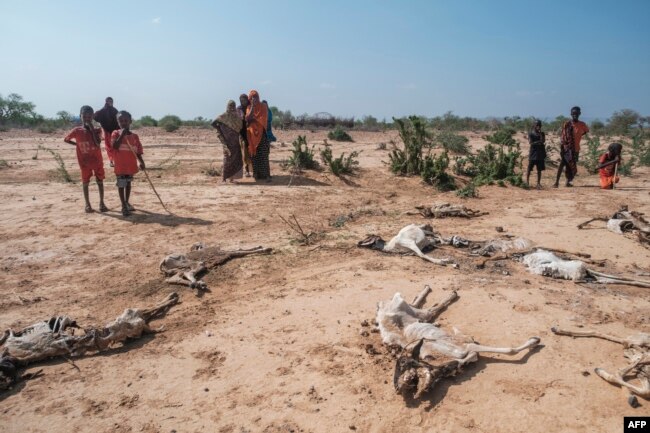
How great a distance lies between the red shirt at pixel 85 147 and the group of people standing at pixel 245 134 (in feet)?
8.82

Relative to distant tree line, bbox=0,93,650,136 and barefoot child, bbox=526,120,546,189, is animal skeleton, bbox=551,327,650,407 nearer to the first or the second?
barefoot child, bbox=526,120,546,189

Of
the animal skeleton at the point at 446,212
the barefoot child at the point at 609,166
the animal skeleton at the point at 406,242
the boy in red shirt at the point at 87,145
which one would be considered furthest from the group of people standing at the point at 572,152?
the boy in red shirt at the point at 87,145

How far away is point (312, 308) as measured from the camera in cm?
373

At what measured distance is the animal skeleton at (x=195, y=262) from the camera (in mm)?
4277

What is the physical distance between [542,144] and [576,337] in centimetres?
683

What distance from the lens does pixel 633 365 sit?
8.44ft

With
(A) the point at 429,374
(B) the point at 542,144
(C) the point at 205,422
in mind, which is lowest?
(C) the point at 205,422

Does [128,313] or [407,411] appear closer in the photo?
[407,411]

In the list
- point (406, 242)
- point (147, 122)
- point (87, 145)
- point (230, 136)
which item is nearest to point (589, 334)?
point (406, 242)

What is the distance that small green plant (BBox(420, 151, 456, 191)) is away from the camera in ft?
29.5

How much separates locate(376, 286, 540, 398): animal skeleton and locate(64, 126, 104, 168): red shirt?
5.38m

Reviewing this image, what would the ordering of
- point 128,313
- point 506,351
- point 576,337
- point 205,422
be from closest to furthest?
point 205,422 < point 506,351 < point 576,337 < point 128,313

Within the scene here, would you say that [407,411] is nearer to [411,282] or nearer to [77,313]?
[411,282]

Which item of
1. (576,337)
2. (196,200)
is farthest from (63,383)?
(196,200)
